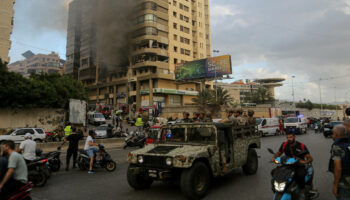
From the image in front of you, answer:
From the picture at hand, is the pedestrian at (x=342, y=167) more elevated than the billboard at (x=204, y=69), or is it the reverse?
the billboard at (x=204, y=69)

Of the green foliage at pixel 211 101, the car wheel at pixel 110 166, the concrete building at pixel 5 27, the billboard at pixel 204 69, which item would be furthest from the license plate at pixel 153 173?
the concrete building at pixel 5 27

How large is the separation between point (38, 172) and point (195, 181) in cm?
447

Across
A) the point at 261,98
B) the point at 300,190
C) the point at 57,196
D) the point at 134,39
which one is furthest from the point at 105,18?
the point at 261,98

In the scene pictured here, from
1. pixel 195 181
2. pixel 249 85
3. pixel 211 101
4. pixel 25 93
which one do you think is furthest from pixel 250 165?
pixel 249 85

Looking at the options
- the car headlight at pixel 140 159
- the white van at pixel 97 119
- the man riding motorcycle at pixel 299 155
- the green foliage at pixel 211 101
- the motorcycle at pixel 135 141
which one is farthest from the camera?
the green foliage at pixel 211 101

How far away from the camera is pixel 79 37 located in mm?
68188

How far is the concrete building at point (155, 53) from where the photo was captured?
46797 millimetres

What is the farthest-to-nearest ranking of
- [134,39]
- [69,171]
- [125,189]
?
1. [134,39]
2. [69,171]
3. [125,189]

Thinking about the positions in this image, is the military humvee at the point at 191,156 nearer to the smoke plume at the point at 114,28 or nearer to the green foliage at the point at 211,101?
the green foliage at the point at 211,101

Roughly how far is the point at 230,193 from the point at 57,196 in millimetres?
4041

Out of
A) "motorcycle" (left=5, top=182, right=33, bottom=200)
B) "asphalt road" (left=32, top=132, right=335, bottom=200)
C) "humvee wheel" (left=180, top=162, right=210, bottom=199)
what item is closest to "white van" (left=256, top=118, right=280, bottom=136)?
"asphalt road" (left=32, top=132, right=335, bottom=200)

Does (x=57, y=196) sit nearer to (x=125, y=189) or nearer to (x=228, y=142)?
(x=125, y=189)

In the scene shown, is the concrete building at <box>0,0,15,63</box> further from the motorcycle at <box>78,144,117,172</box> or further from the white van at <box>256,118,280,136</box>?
the white van at <box>256,118,280,136</box>

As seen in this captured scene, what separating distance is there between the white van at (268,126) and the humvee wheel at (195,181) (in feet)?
57.0
